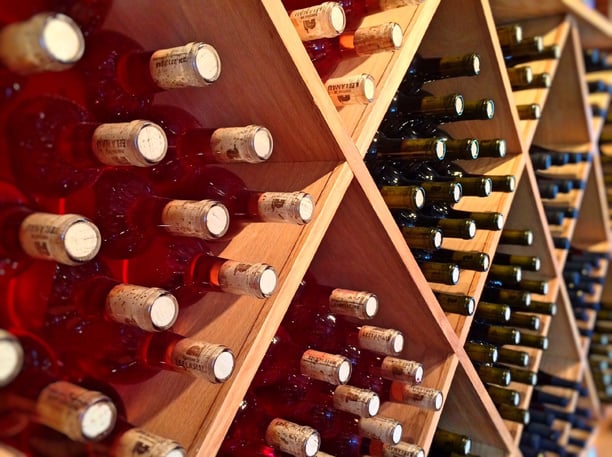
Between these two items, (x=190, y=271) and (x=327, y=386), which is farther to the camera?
(x=327, y=386)

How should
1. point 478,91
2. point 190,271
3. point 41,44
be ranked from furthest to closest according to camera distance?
point 478,91 → point 190,271 → point 41,44

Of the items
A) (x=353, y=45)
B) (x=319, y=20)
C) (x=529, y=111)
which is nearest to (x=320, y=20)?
(x=319, y=20)

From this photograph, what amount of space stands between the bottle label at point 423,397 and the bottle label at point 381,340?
0.32 feet

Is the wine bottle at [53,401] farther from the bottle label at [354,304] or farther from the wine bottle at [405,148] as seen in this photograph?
the wine bottle at [405,148]

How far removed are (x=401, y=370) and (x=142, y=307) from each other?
423mm

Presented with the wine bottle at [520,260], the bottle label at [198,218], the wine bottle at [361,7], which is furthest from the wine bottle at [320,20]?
the wine bottle at [520,260]

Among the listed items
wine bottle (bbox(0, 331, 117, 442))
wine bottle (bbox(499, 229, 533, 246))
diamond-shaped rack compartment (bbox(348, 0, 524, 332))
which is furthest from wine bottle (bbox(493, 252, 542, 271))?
wine bottle (bbox(0, 331, 117, 442))

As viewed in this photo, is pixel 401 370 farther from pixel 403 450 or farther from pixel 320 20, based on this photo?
pixel 320 20

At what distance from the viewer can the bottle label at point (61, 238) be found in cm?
41

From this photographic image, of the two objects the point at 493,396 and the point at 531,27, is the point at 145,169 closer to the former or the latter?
the point at 493,396

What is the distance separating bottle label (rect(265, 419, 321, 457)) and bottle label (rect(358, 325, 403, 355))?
0.53ft

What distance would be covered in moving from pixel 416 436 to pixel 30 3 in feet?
2.34

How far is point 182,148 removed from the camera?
60cm

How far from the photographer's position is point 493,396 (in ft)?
3.35
